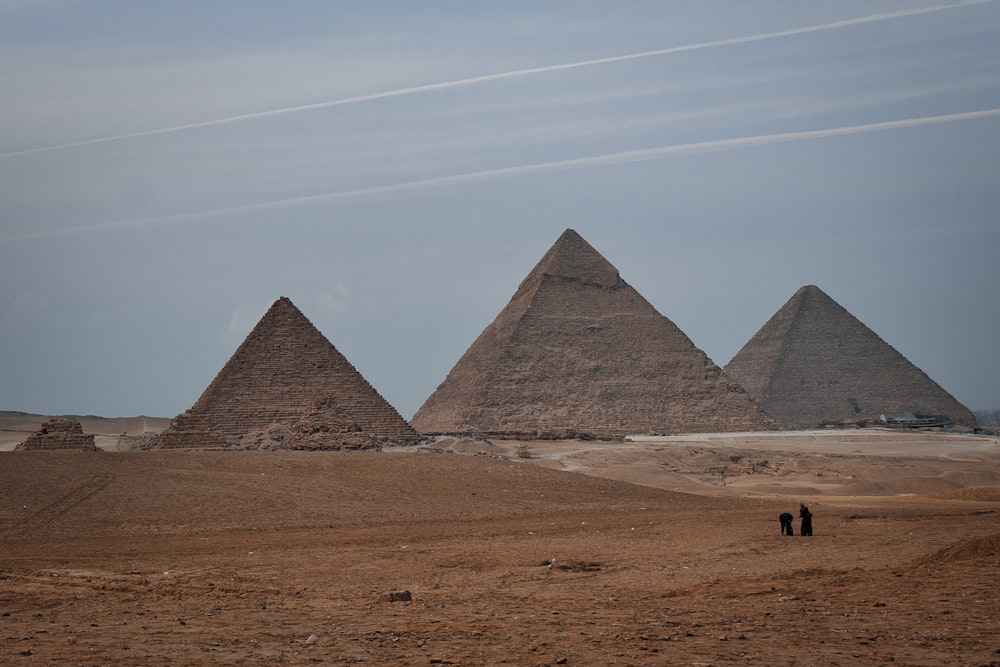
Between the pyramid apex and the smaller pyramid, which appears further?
the pyramid apex

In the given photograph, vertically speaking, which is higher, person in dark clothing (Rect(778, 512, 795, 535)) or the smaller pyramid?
the smaller pyramid

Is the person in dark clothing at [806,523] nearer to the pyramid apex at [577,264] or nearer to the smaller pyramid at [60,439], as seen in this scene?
the smaller pyramid at [60,439]

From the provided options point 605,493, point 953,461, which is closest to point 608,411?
point 953,461

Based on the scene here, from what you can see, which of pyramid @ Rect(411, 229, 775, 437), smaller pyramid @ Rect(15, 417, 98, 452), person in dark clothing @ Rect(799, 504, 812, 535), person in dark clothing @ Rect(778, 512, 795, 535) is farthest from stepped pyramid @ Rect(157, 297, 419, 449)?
pyramid @ Rect(411, 229, 775, 437)

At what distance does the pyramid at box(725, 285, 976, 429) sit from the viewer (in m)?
99.1

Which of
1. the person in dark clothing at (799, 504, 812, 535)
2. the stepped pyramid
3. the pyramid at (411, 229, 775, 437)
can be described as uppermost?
the pyramid at (411, 229, 775, 437)

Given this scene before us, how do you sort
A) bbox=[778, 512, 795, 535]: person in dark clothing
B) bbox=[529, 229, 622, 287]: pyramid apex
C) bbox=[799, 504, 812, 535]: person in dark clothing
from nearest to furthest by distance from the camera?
bbox=[778, 512, 795, 535]: person in dark clothing, bbox=[799, 504, 812, 535]: person in dark clothing, bbox=[529, 229, 622, 287]: pyramid apex

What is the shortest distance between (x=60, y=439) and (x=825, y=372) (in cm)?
7824

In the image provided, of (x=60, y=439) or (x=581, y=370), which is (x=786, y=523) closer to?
(x=60, y=439)

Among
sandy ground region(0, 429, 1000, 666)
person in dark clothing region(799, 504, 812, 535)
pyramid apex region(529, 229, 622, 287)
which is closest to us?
sandy ground region(0, 429, 1000, 666)

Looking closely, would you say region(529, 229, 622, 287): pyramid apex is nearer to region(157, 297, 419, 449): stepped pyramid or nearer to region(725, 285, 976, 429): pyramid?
region(725, 285, 976, 429): pyramid

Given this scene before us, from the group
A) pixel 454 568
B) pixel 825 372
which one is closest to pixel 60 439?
pixel 454 568

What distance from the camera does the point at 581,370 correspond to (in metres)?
87.8

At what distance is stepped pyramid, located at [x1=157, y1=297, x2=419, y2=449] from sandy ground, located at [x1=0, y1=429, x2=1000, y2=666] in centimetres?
1324
